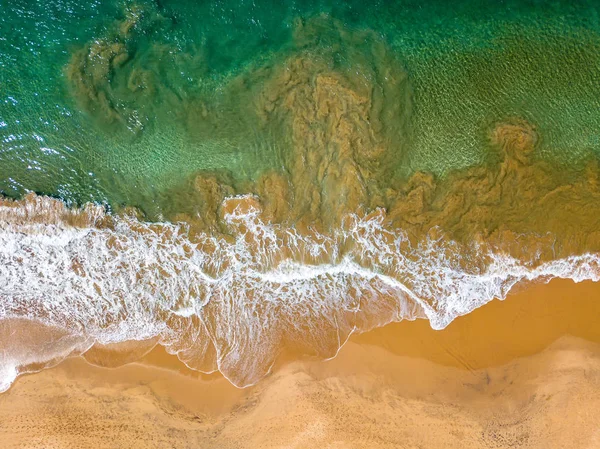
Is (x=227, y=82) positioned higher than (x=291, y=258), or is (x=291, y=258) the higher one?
(x=227, y=82)

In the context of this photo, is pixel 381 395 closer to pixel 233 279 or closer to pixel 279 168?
pixel 233 279

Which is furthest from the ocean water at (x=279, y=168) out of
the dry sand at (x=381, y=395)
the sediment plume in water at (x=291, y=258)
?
the dry sand at (x=381, y=395)

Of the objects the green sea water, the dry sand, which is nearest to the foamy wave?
the dry sand

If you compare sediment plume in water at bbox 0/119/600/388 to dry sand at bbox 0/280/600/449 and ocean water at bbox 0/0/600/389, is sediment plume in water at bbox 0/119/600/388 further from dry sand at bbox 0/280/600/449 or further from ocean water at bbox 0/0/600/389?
dry sand at bbox 0/280/600/449

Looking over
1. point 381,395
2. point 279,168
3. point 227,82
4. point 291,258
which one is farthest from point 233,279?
point 227,82

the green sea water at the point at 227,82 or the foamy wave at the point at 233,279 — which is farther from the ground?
the green sea water at the point at 227,82

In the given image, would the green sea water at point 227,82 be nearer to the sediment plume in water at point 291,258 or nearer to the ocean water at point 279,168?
the ocean water at point 279,168

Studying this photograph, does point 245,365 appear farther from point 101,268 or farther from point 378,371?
point 101,268
